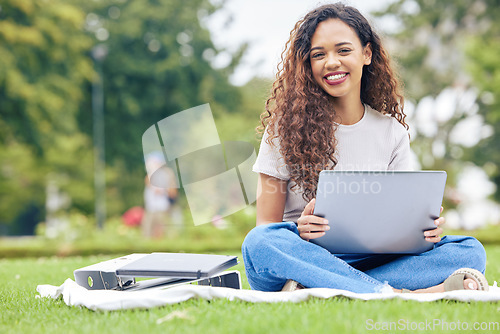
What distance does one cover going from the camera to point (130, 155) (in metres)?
20.2

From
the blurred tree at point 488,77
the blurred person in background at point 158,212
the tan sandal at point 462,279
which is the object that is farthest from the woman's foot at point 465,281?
the blurred tree at point 488,77

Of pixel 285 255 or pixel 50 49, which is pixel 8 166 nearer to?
pixel 50 49

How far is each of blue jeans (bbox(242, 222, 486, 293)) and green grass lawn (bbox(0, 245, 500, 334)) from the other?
232mm

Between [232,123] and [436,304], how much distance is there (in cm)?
1779

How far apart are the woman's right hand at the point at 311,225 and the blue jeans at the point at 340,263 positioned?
0.04 m

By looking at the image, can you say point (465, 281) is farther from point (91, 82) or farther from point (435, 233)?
point (91, 82)

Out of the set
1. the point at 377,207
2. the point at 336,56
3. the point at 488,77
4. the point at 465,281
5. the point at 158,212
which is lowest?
the point at 158,212

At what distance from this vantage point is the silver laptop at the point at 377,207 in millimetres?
2551

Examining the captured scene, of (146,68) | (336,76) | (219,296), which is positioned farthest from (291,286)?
(146,68)

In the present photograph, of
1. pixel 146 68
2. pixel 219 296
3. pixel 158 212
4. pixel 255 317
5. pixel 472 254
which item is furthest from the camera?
pixel 146 68

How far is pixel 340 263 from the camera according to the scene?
2.78 metres

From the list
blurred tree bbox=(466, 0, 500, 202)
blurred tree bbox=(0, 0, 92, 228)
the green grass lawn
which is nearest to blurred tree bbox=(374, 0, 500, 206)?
blurred tree bbox=(466, 0, 500, 202)

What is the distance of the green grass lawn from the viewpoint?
2.03 metres

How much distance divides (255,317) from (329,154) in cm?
122
